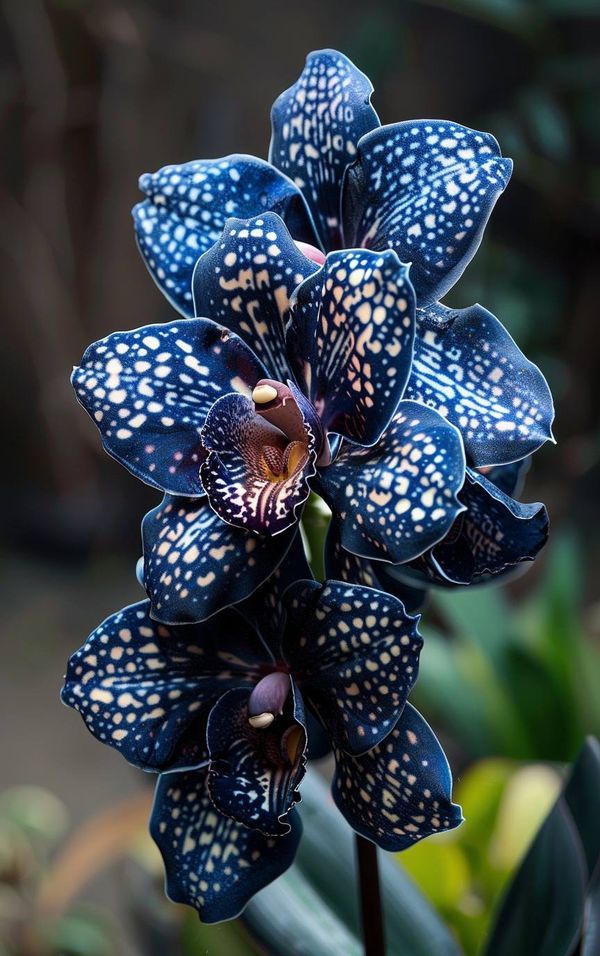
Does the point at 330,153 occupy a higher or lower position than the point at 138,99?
higher

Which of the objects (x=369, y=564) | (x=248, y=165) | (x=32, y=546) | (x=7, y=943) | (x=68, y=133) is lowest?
(x=32, y=546)

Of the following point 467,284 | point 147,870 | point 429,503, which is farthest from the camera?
point 467,284

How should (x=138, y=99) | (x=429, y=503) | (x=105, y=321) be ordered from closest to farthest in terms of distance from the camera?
(x=429, y=503)
(x=138, y=99)
(x=105, y=321)

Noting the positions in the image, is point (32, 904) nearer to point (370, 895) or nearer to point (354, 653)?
point (370, 895)

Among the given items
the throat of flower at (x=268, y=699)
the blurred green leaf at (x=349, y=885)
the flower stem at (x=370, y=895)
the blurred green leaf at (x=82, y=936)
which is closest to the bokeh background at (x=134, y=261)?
the blurred green leaf at (x=82, y=936)

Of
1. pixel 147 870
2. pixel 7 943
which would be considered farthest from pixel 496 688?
pixel 7 943

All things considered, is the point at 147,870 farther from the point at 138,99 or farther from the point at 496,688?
the point at 138,99

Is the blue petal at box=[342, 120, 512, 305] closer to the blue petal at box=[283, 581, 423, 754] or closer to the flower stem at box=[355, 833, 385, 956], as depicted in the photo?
the blue petal at box=[283, 581, 423, 754]

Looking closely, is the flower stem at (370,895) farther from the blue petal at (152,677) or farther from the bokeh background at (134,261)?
the bokeh background at (134,261)
